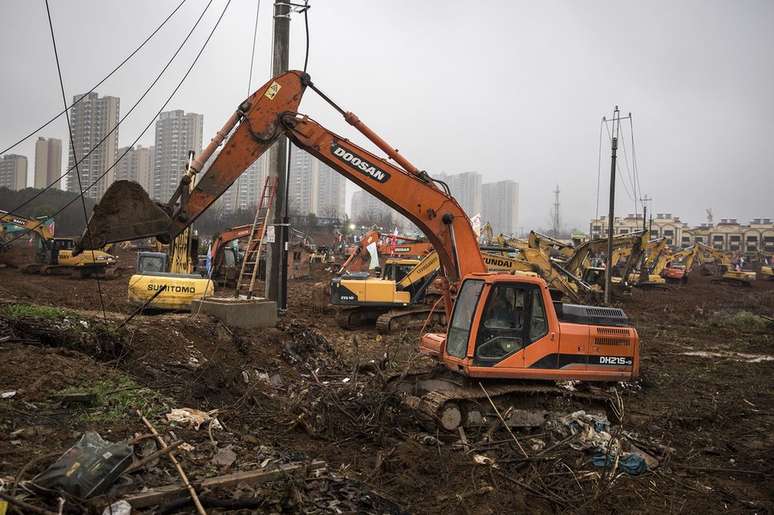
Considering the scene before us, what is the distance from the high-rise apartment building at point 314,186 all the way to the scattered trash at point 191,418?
8550 cm

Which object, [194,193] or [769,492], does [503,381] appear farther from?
[194,193]

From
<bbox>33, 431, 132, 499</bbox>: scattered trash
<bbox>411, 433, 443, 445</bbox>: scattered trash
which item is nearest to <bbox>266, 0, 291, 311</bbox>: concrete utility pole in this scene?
<bbox>411, 433, 443, 445</bbox>: scattered trash

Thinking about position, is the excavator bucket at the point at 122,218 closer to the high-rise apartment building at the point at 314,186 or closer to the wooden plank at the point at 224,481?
the wooden plank at the point at 224,481

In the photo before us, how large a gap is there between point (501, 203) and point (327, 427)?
143 m

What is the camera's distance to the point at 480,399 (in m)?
7.80

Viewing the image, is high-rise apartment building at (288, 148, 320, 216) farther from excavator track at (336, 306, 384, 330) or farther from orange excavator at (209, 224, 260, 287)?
excavator track at (336, 306, 384, 330)

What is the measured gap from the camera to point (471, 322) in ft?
25.6

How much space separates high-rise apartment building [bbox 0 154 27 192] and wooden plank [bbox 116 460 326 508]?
74.3 meters

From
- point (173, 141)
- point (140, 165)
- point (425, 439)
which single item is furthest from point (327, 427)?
point (140, 165)

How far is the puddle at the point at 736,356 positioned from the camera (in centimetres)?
1470

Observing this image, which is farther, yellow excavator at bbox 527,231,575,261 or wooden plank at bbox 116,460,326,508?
yellow excavator at bbox 527,231,575,261

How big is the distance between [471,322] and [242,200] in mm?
81343

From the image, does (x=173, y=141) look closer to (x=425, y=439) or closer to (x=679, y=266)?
(x=679, y=266)

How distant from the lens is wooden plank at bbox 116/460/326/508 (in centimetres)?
468
